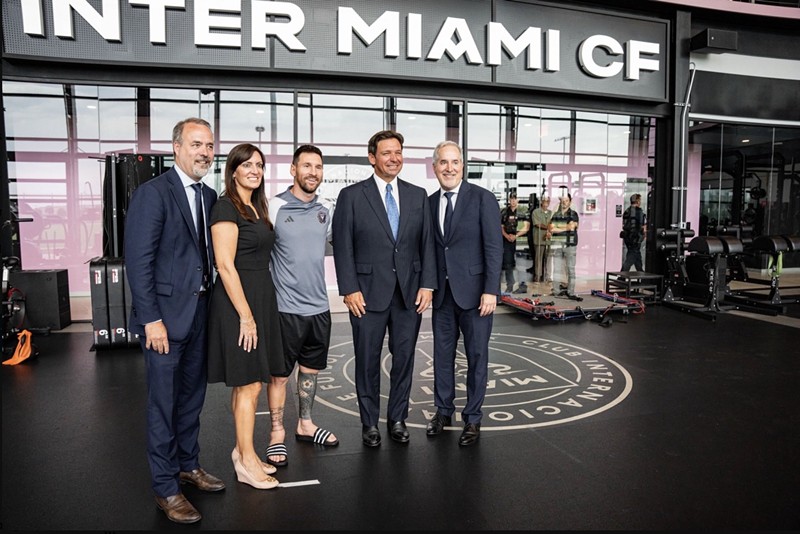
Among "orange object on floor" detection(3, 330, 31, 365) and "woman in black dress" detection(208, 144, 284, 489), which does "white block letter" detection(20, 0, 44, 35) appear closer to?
"orange object on floor" detection(3, 330, 31, 365)

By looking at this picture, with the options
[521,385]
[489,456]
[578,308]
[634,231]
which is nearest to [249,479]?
[489,456]

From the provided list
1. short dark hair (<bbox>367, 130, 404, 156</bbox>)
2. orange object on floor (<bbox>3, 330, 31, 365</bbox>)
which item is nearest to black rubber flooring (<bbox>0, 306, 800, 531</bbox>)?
orange object on floor (<bbox>3, 330, 31, 365</bbox>)

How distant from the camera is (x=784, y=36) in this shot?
8.88m

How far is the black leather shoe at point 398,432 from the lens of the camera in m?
3.14

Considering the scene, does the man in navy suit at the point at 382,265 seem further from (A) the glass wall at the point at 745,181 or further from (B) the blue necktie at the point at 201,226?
(A) the glass wall at the point at 745,181

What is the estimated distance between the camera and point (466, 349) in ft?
10.7

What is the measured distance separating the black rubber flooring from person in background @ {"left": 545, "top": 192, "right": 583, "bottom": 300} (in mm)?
3300

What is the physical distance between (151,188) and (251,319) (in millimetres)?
703

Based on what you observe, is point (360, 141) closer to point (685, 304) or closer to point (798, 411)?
point (685, 304)

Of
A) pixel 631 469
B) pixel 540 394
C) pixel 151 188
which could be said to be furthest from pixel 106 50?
pixel 631 469

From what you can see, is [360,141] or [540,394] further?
[360,141]

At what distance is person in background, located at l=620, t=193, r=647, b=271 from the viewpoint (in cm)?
862

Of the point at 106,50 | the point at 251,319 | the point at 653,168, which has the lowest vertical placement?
the point at 251,319

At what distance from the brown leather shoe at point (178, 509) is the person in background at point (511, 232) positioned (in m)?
6.72
